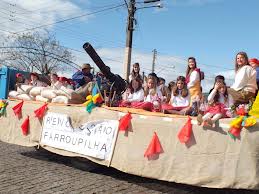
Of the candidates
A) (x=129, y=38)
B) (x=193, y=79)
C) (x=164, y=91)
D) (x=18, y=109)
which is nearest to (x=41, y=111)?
(x=18, y=109)

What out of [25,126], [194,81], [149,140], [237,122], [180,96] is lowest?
[25,126]

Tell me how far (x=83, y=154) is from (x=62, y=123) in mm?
817

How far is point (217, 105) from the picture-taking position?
16.5 ft

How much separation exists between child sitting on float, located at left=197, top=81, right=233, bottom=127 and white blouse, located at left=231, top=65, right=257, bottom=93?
186 millimetres

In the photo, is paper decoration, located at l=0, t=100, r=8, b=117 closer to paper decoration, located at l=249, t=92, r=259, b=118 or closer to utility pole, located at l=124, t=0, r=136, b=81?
paper decoration, located at l=249, t=92, r=259, b=118

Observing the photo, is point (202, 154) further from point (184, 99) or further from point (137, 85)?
point (137, 85)

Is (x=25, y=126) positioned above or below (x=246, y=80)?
below

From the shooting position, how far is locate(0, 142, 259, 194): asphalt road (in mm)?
5578

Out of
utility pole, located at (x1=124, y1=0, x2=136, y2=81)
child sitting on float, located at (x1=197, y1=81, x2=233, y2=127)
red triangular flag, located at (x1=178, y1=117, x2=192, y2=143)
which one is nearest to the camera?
child sitting on float, located at (x1=197, y1=81, x2=233, y2=127)

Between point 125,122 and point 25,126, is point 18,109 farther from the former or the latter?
point 125,122

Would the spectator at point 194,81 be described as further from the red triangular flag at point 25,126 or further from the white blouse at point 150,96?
the red triangular flag at point 25,126

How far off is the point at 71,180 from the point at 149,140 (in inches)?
59.5

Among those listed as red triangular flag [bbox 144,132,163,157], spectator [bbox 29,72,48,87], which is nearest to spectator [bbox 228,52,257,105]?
red triangular flag [bbox 144,132,163,157]

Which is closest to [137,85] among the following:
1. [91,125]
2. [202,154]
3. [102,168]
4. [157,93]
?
[157,93]
